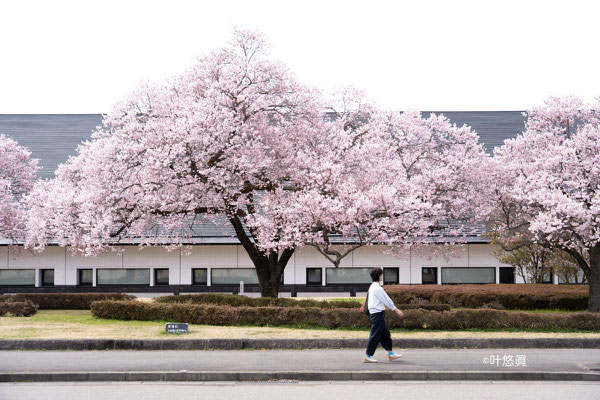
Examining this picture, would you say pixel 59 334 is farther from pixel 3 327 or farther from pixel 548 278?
pixel 548 278

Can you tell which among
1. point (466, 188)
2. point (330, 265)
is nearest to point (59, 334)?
point (466, 188)

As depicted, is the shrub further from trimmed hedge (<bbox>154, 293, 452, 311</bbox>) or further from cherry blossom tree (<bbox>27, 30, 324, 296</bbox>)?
cherry blossom tree (<bbox>27, 30, 324, 296</bbox>)

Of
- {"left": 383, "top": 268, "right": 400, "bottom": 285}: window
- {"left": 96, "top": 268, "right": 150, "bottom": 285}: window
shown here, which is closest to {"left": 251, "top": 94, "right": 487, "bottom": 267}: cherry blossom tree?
{"left": 383, "top": 268, "right": 400, "bottom": 285}: window

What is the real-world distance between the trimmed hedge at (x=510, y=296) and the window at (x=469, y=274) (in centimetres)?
873

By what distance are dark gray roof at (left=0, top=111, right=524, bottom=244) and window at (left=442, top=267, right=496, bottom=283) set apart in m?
8.09

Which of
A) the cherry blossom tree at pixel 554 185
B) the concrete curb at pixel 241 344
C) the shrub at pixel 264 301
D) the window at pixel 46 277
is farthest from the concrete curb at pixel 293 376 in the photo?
the window at pixel 46 277

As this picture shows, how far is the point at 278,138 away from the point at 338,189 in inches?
118

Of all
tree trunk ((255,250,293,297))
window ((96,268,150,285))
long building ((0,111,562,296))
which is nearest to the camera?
tree trunk ((255,250,293,297))

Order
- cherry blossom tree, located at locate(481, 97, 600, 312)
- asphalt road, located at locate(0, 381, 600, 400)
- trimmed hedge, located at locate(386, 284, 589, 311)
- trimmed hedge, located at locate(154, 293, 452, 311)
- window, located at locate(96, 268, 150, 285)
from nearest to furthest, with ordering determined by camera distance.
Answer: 1. asphalt road, located at locate(0, 381, 600, 400)
2. cherry blossom tree, located at locate(481, 97, 600, 312)
3. trimmed hedge, located at locate(154, 293, 452, 311)
4. trimmed hedge, located at locate(386, 284, 589, 311)
5. window, located at locate(96, 268, 150, 285)

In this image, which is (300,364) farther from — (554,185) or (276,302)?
(554,185)

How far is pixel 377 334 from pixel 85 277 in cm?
2834

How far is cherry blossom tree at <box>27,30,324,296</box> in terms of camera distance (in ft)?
68.9

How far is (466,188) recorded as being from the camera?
2470 centimetres

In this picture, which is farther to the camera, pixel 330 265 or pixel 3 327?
pixel 330 265
